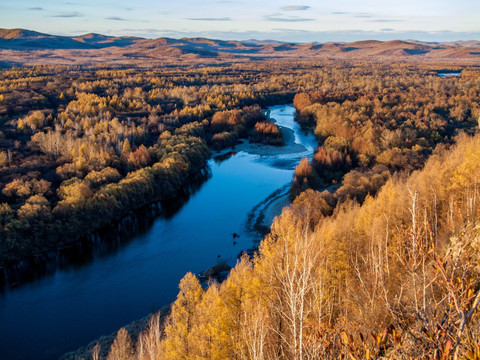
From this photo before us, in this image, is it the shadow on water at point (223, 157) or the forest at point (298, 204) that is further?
the shadow on water at point (223, 157)

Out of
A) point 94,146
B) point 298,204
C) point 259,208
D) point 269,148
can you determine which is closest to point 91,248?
point 259,208

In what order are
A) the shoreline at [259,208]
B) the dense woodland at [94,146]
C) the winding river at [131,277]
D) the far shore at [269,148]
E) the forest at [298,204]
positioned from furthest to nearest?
the far shore at [269,148], the dense woodland at [94,146], the winding river at [131,277], the shoreline at [259,208], the forest at [298,204]

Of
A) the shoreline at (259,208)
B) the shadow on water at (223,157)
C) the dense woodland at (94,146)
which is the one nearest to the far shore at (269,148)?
the shoreline at (259,208)

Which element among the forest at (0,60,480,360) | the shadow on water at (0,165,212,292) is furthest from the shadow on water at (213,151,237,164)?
the shadow on water at (0,165,212,292)

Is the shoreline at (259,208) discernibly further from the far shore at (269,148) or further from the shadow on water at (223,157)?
the shadow on water at (223,157)

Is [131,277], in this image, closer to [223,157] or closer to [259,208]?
[259,208]

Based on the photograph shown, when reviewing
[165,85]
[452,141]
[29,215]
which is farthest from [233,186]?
[165,85]

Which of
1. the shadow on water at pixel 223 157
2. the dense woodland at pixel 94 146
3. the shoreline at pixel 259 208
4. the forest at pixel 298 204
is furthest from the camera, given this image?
the shadow on water at pixel 223 157
